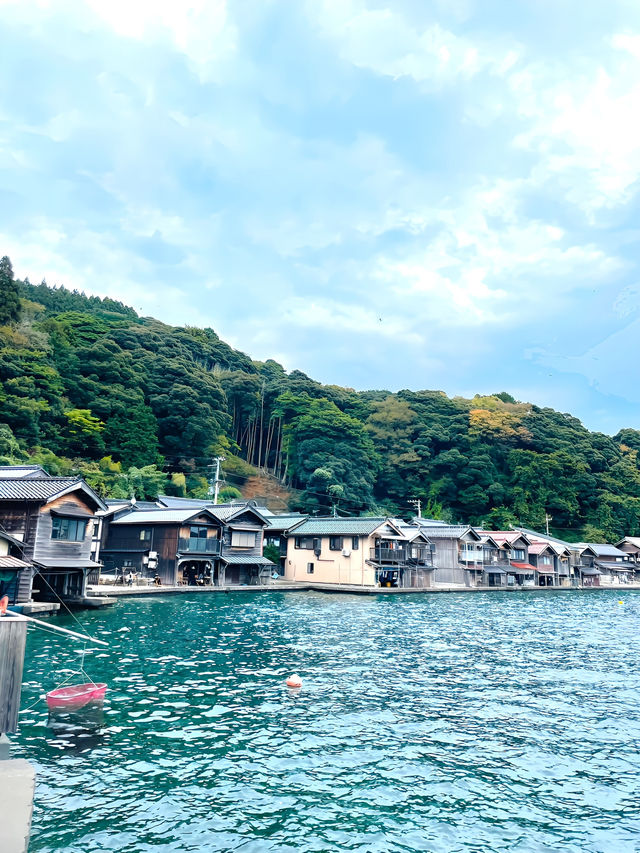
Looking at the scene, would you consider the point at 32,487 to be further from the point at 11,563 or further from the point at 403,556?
the point at 403,556

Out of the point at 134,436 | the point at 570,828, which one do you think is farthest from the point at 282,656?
the point at 134,436

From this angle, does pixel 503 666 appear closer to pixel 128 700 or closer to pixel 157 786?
pixel 128 700

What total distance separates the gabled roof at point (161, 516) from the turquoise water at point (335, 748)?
22.7 meters

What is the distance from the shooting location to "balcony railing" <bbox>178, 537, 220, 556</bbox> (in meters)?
51.3

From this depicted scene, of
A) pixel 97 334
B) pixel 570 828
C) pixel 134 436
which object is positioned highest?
pixel 97 334

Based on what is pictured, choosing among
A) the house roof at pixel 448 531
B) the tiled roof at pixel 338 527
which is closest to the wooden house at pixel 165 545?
the tiled roof at pixel 338 527

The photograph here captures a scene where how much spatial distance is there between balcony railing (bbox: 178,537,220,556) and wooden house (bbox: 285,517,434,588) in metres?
12.8

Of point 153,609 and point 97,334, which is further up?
point 97,334

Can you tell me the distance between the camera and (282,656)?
79.8ft

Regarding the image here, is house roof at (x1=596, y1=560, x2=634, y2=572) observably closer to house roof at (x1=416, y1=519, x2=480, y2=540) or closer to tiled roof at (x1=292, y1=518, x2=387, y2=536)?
house roof at (x1=416, y1=519, x2=480, y2=540)

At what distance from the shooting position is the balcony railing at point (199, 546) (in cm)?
5129

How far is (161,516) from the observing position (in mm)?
52688

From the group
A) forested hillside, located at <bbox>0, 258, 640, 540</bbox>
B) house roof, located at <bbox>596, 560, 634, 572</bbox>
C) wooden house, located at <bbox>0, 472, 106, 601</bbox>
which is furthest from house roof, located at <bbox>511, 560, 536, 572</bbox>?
wooden house, located at <bbox>0, 472, 106, 601</bbox>

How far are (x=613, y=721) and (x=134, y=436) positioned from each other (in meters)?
68.4
